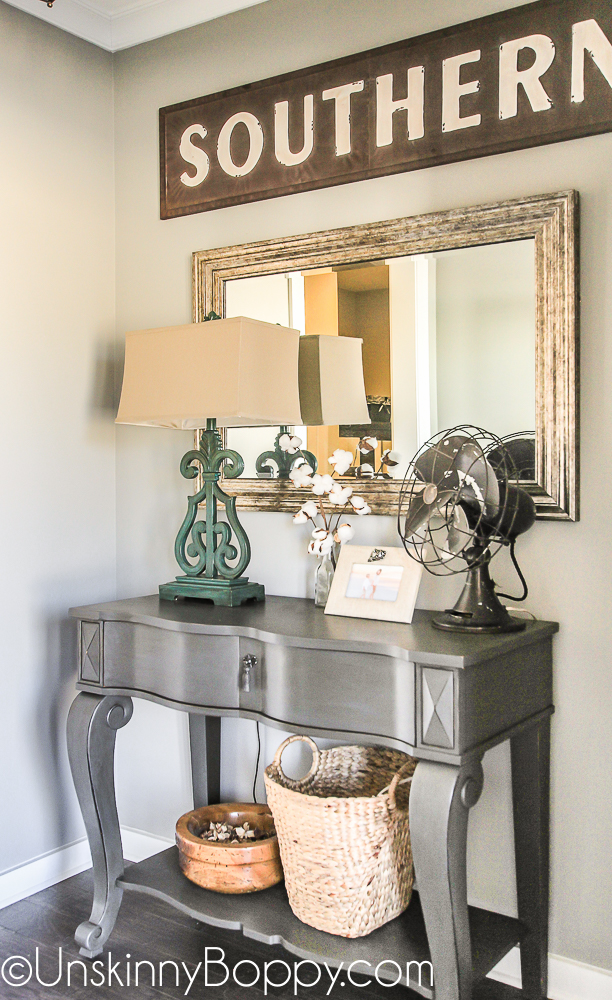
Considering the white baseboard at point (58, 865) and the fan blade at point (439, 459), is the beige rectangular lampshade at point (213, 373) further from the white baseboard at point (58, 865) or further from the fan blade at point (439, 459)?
the white baseboard at point (58, 865)

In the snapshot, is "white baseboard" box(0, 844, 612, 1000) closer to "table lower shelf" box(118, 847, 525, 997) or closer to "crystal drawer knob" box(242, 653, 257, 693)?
"table lower shelf" box(118, 847, 525, 997)

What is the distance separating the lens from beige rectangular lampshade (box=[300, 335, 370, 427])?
7.57ft

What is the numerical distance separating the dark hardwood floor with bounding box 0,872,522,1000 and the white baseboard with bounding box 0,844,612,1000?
0.11ft

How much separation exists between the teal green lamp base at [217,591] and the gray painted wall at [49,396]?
0.51 meters

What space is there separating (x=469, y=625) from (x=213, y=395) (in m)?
0.83

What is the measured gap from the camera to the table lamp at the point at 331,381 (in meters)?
2.31

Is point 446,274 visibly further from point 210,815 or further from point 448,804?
point 210,815

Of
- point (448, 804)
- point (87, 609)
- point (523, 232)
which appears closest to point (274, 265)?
point (523, 232)

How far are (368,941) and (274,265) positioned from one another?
1.79 metres

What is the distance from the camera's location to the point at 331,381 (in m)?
2.33

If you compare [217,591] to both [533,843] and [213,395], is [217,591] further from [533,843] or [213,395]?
[533,843]

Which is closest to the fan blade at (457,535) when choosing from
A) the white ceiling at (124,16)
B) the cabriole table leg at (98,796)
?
the cabriole table leg at (98,796)

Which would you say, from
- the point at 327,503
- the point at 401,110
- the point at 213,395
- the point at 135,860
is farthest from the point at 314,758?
the point at 401,110

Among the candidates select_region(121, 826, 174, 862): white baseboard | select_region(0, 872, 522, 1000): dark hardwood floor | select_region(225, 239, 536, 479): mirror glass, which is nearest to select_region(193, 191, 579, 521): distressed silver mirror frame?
select_region(225, 239, 536, 479): mirror glass
